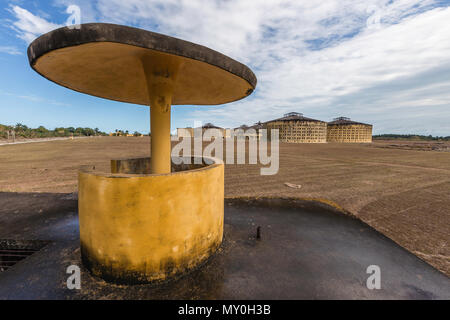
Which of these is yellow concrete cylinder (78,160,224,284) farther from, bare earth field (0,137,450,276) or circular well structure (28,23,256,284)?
bare earth field (0,137,450,276)

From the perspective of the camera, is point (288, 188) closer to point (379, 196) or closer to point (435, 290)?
point (379, 196)

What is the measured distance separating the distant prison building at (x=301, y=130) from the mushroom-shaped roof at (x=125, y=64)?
66.9 metres

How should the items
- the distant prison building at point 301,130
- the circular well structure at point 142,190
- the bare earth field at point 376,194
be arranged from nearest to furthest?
the circular well structure at point 142,190
the bare earth field at point 376,194
the distant prison building at point 301,130

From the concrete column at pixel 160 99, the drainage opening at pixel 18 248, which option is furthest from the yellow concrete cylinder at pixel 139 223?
the drainage opening at pixel 18 248

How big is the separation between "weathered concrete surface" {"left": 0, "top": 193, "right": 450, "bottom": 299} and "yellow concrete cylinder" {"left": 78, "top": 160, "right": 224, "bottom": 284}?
300 millimetres

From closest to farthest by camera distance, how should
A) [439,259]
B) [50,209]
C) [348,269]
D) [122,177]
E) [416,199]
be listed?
[122,177] → [348,269] → [439,259] → [50,209] → [416,199]

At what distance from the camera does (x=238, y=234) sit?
17.7 ft

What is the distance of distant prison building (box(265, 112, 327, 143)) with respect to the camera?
68500 mm

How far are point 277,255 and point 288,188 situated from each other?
6579 mm

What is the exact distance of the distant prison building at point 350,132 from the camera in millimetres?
78250

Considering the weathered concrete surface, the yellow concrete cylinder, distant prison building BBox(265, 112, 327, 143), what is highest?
distant prison building BBox(265, 112, 327, 143)

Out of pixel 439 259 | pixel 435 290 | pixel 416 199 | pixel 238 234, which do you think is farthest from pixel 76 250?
pixel 416 199

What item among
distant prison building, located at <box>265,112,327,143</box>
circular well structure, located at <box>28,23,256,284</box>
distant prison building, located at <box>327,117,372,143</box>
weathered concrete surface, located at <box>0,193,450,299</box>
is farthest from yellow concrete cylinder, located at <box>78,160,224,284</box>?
distant prison building, located at <box>327,117,372,143</box>

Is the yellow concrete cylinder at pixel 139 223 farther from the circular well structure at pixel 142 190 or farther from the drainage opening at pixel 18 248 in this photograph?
the drainage opening at pixel 18 248
